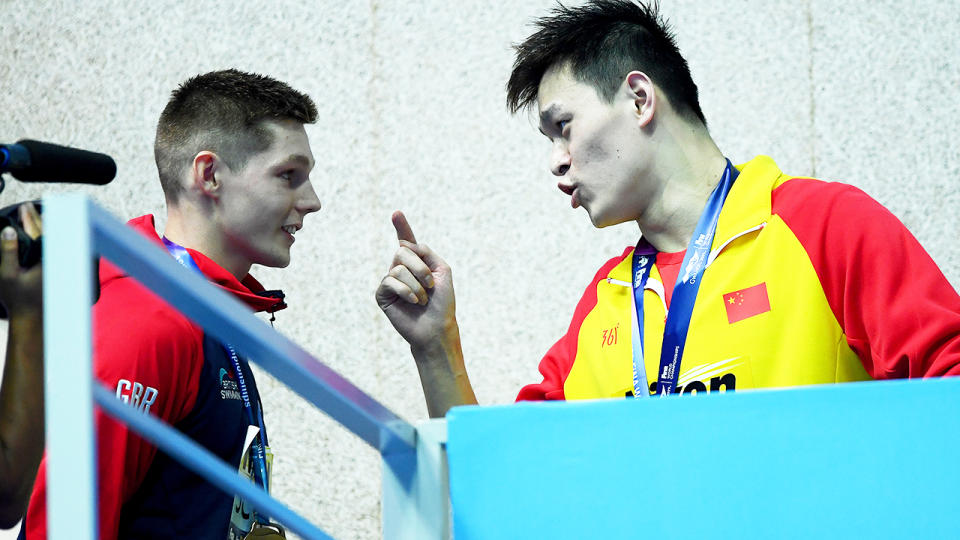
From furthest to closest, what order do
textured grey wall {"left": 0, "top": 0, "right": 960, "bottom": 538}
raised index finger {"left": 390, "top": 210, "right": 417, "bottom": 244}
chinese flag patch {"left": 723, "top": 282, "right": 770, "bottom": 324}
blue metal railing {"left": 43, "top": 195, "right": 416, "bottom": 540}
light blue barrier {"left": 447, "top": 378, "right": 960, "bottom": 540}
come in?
textured grey wall {"left": 0, "top": 0, "right": 960, "bottom": 538}, raised index finger {"left": 390, "top": 210, "right": 417, "bottom": 244}, chinese flag patch {"left": 723, "top": 282, "right": 770, "bottom": 324}, light blue barrier {"left": 447, "top": 378, "right": 960, "bottom": 540}, blue metal railing {"left": 43, "top": 195, "right": 416, "bottom": 540}

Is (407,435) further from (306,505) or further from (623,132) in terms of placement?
(306,505)

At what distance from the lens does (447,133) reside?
259 cm

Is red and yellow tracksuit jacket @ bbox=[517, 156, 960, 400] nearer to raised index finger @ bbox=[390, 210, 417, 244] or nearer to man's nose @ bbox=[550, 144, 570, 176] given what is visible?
man's nose @ bbox=[550, 144, 570, 176]

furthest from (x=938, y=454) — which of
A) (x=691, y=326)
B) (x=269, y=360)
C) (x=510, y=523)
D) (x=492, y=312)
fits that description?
(x=492, y=312)

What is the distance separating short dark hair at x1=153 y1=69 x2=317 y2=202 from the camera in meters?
1.77

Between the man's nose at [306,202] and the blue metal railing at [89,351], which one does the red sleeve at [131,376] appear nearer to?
the man's nose at [306,202]

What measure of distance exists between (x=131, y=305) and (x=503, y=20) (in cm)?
154

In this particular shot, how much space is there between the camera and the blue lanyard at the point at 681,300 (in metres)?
1.39

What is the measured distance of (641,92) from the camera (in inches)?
63.8

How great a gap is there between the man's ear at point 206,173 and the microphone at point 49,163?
2.66 feet

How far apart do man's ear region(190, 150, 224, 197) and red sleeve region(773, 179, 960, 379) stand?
36.9 inches

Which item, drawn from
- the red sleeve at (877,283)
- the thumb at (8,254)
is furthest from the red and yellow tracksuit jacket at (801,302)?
the thumb at (8,254)

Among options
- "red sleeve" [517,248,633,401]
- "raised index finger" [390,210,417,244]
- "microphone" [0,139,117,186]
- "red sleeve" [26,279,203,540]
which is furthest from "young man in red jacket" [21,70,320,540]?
"red sleeve" [517,248,633,401]

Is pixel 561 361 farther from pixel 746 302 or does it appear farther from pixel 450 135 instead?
pixel 450 135
